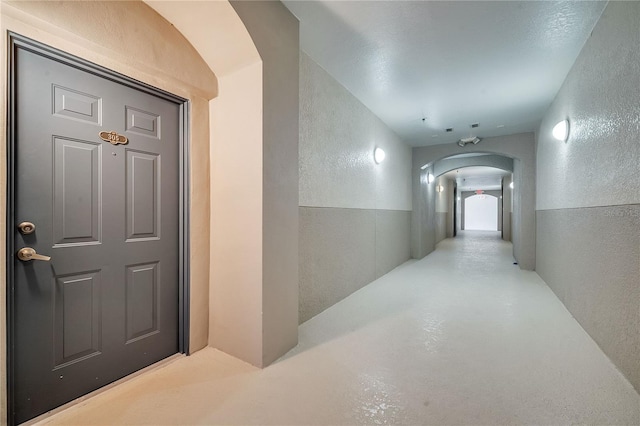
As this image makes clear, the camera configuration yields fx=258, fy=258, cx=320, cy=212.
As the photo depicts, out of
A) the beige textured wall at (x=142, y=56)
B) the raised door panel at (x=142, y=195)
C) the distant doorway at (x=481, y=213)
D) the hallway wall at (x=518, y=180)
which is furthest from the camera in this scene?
the distant doorway at (x=481, y=213)

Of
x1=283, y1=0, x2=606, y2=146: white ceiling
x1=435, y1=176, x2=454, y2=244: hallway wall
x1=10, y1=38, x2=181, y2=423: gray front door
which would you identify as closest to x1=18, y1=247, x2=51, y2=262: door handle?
x1=10, y1=38, x2=181, y2=423: gray front door

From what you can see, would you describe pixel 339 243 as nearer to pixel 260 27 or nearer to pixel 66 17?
pixel 260 27

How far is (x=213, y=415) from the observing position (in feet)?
4.27

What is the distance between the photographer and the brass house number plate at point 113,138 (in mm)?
1504

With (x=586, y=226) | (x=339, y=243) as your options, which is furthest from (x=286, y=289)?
(x=586, y=226)

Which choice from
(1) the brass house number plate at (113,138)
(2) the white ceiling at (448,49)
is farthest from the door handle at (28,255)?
→ (2) the white ceiling at (448,49)

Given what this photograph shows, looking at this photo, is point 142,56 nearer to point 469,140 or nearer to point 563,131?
point 563,131

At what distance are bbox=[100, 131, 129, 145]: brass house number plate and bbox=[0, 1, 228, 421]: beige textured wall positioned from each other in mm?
369

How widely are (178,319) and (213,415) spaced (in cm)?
79

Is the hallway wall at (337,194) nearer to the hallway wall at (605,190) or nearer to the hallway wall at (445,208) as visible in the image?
→ the hallway wall at (605,190)

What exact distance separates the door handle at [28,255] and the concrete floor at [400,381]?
0.81m

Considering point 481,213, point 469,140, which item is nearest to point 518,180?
point 469,140

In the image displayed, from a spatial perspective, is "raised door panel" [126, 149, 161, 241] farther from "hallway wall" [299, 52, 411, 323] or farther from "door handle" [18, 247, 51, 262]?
"hallway wall" [299, 52, 411, 323]

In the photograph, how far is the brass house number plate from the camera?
4.93ft
